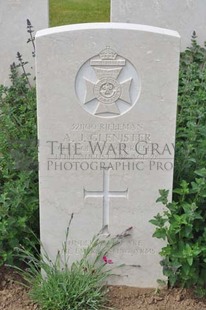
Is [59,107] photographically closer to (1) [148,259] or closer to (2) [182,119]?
(1) [148,259]

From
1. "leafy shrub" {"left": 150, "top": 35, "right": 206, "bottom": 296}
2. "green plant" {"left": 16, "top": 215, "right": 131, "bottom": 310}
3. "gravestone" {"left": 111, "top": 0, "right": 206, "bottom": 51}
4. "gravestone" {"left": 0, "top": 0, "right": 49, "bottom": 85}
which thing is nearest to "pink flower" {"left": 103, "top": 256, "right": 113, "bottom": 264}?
"green plant" {"left": 16, "top": 215, "right": 131, "bottom": 310}

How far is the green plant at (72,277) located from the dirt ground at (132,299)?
0.06 m

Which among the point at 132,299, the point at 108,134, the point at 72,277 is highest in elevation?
the point at 108,134

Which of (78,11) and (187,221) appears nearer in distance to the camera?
(187,221)

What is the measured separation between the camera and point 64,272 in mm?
3344

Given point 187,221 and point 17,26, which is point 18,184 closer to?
point 187,221

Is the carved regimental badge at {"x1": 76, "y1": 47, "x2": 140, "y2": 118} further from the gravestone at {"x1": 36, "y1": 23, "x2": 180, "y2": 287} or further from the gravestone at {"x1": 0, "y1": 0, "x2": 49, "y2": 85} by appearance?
the gravestone at {"x1": 0, "y1": 0, "x2": 49, "y2": 85}

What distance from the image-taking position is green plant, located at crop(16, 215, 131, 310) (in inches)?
127

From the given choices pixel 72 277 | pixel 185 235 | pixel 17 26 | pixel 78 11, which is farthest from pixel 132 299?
pixel 78 11

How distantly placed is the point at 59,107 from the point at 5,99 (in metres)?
2.25

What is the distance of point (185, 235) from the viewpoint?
323cm

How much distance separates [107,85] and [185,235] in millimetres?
849

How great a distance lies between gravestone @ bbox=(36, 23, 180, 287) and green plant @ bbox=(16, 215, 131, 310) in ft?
0.20

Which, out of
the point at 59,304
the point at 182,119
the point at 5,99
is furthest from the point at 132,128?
the point at 5,99
